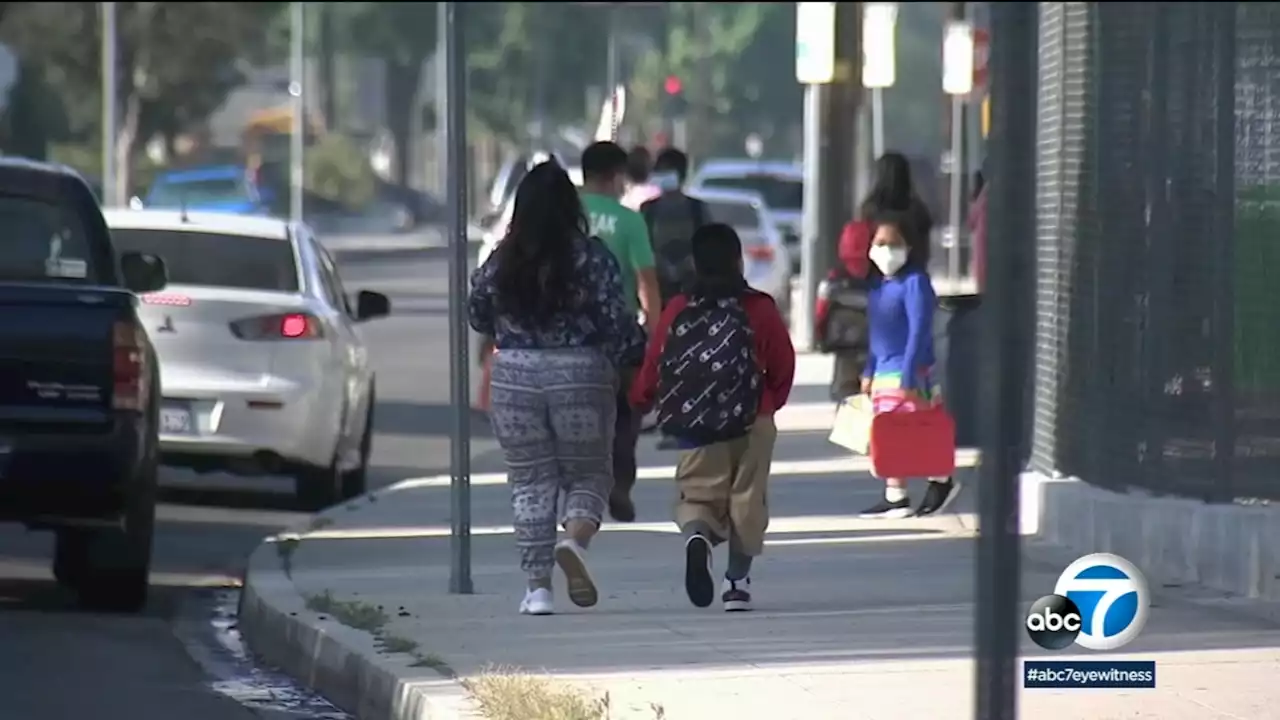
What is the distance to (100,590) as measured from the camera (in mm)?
11922

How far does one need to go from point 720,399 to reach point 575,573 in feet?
2.72

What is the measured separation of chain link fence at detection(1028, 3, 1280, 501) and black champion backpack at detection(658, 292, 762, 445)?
5.93ft

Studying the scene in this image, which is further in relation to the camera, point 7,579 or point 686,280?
point 686,280

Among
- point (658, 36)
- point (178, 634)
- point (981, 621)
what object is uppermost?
point (658, 36)

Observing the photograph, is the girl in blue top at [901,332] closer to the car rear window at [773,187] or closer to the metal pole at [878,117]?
the metal pole at [878,117]

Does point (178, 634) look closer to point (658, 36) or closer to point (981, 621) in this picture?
point (981, 621)

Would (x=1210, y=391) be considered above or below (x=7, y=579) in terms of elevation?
above

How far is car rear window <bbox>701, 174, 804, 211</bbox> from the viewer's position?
4021 cm

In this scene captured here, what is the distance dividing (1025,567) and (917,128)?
110 m

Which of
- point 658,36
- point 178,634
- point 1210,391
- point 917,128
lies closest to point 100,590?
point 178,634

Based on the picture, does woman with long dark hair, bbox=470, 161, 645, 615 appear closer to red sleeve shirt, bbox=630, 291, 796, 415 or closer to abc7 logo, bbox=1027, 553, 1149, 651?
red sleeve shirt, bbox=630, 291, 796, 415

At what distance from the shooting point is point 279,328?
50.4 ft

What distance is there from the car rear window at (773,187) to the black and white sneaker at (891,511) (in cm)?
2563

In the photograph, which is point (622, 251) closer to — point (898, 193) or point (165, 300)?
point (898, 193)
